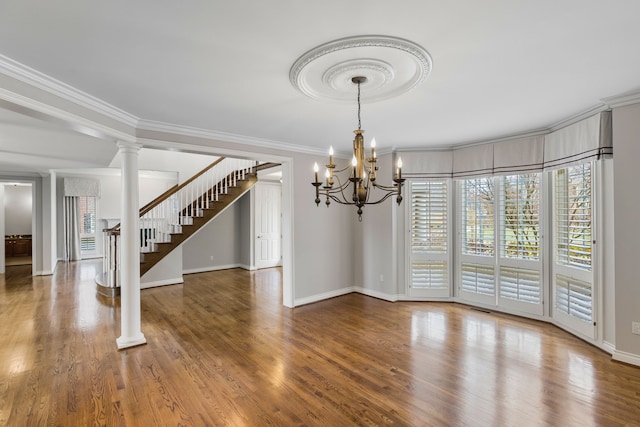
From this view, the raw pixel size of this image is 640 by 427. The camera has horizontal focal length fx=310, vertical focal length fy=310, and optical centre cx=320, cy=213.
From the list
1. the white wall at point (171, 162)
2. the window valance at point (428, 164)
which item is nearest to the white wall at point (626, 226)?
the window valance at point (428, 164)

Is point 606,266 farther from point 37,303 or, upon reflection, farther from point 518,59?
point 37,303

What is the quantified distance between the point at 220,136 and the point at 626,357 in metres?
5.04

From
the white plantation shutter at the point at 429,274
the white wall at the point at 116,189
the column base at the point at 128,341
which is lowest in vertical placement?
the column base at the point at 128,341

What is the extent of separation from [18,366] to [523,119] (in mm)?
5997

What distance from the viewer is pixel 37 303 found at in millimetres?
5129

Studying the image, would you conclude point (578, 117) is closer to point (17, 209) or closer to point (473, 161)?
point (473, 161)

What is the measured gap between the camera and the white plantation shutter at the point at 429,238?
5.11m

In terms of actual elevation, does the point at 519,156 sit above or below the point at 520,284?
above

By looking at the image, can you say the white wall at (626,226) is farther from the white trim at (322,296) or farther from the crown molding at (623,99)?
the white trim at (322,296)

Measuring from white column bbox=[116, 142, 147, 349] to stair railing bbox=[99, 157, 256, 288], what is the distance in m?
2.32

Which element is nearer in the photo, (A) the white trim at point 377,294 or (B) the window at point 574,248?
(B) the window at point 574,248

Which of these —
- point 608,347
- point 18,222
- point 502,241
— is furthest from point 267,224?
point 18,222

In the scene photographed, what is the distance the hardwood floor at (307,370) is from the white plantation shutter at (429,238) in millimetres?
441

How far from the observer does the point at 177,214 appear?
20.1 feet
